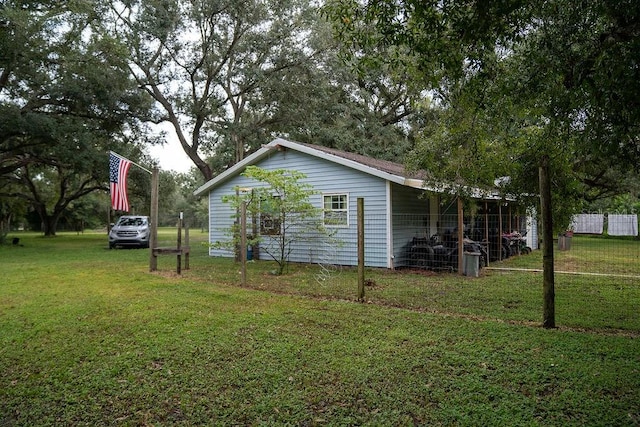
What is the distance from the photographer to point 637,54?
3.25 meters

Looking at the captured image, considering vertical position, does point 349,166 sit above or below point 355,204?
above

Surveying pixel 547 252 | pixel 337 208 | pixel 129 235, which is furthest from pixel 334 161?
pixel 129 235

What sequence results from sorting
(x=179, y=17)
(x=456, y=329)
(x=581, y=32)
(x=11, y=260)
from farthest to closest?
(x=179, y=17)
(x=11, y=260)
(x=456, y=329)
(x=581, y=32)

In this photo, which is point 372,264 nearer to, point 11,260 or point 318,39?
point 11,260

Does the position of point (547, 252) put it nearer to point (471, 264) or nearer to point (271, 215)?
point (471, 264)

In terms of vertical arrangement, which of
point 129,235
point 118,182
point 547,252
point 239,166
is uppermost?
point 239,166

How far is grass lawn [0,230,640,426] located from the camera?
121 inches

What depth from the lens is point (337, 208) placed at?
1210 centimetres

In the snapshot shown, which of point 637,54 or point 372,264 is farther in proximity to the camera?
point 372,264

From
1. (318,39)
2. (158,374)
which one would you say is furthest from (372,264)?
(318,39)

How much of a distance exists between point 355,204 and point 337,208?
2.22ft

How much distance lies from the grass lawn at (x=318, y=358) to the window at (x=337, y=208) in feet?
14.3

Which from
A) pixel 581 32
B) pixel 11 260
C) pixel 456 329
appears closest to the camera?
pixel 581 32

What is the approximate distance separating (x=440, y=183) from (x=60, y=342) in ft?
24.8
